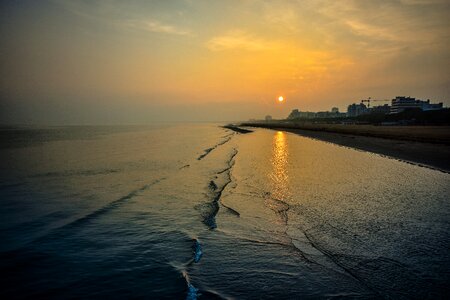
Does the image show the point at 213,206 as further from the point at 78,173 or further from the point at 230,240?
the point at 78,173

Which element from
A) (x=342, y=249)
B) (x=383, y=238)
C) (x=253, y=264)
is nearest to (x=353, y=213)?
(x=383, y=238)

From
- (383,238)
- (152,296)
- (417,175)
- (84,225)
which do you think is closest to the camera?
(152,296)

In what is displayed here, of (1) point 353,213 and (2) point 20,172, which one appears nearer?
(1) point 353,213

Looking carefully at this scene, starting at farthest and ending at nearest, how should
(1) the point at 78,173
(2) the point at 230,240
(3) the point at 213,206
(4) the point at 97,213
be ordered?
(1) the point at 78,173 < (3) the point at 213,206 < (4) the point at 97,213 < (2) the point at 230,240

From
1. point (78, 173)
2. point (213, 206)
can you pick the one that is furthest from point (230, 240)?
point (78, 173)

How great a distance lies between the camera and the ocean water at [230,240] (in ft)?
18.1

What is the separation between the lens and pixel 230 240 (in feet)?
26.7

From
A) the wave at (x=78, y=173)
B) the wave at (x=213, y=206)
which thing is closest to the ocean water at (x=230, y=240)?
the wave at (x=213, y=206)

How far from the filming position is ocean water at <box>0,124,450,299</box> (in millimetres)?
5523

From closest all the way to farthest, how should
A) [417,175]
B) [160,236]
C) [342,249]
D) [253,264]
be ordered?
1. [253,264]
2. [342,249]
3. [160,236]
4. [417,175]

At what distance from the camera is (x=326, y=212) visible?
1027 cm

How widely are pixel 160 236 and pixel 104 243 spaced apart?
1.60 metres

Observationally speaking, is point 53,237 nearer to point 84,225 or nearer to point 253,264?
point 84,225

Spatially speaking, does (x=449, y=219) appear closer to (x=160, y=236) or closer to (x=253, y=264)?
(x=253, y=264)
